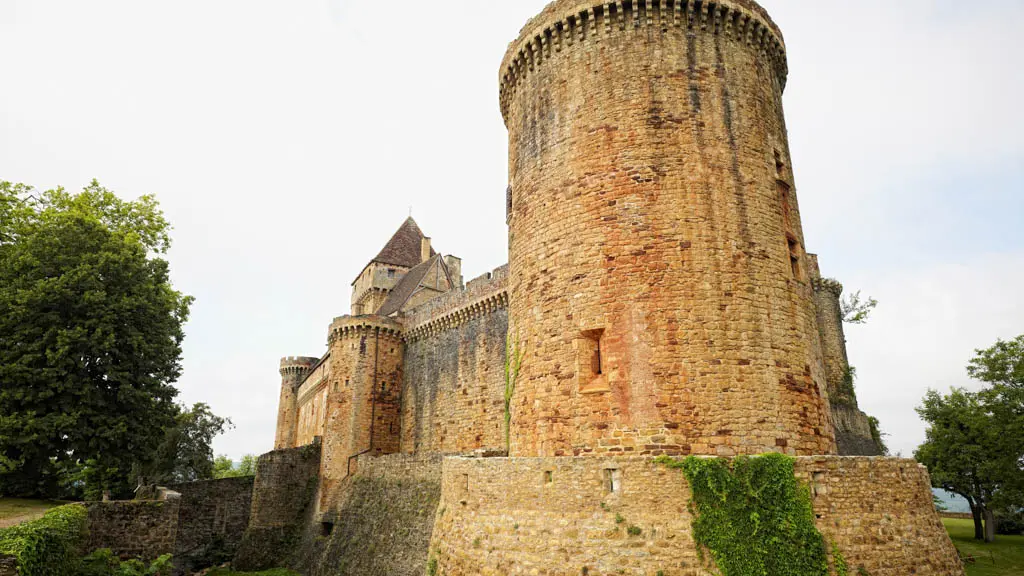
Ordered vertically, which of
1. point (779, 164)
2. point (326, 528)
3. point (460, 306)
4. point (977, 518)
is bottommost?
point (977, 518)

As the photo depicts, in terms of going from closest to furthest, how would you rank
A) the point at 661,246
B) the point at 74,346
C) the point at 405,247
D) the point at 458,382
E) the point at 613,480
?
the point at 613,480
the point at 661,246
the point at 74,346
the point at 458,382
the point at 405,247

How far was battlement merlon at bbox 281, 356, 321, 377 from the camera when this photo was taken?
1590 inches

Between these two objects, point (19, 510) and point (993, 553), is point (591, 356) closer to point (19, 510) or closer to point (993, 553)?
point (19, 510)

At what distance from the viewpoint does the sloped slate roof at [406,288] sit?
102 feet

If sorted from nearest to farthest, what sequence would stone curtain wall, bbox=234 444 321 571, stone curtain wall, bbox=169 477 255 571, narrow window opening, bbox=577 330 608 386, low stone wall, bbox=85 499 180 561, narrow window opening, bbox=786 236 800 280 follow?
narrow window opening, bbox=577 330 608 386 < narrow window opening, bbox=786 236 800 280 < low stone wall, bbox=85 499 180 561 < stone curtain wall, bbox=234 444 321 571 < stone curtain wall, bbox=169 477 255 571

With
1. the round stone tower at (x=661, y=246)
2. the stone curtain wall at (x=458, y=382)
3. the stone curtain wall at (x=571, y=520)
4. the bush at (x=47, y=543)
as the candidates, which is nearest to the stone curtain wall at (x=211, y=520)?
the stone curtain wall at (x=458, y=382)

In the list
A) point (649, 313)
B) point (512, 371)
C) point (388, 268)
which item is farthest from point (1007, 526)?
point (388, 268)

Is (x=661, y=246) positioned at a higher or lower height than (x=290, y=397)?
lower

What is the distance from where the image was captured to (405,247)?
126 ft

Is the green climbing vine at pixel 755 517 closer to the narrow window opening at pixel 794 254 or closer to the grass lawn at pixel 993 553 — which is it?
the narrow window opening at pixel 794 254

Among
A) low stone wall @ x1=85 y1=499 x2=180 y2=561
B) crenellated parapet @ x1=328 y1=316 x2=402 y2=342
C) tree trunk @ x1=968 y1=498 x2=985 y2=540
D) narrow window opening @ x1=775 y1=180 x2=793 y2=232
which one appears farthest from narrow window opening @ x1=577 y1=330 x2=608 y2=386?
tree trunk @ x1=968 y1=498 x2=985 y2=540

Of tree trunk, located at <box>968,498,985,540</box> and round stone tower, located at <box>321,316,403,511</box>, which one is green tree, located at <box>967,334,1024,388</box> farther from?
round stone tower, located at <box>321,316,403,511</box>

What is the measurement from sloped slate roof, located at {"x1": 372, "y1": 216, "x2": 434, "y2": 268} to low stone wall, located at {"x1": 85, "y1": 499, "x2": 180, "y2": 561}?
24.7 m

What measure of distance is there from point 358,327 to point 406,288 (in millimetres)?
7018
